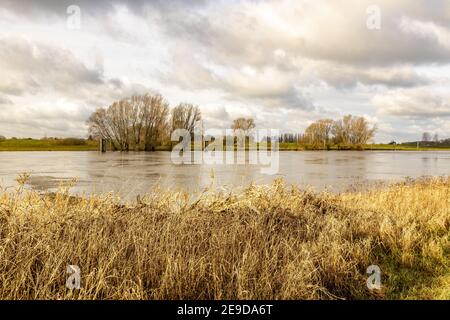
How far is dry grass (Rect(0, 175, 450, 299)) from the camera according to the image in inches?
163

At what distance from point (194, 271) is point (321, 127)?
81335 mm

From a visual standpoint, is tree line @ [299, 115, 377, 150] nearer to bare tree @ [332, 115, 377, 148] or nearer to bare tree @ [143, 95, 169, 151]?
bare tree @ [332, 115, 377, 148]

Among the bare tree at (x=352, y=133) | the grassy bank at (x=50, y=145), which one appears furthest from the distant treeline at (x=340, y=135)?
the grassy bank at (x=50, y=145)

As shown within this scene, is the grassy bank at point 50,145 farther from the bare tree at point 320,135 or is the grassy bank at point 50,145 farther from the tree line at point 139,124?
the bare tree at point 320,135

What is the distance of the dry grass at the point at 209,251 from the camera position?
414 centimetres

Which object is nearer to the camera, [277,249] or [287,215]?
[277,249]

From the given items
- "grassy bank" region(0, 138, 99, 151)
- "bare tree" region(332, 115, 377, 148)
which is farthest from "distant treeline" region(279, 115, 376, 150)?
"grassy bank" region(0, 138, 99, 151)

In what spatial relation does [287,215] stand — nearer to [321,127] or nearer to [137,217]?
[137,217]

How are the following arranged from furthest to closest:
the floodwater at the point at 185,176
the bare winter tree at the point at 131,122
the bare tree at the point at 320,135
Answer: the bare tree at the point at 320,135, the bare winter tree at the point at 131,122, the floodwater at the point at 185,176

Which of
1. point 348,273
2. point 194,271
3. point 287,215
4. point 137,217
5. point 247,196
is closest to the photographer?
point 194,271

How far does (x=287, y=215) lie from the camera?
22.5ft

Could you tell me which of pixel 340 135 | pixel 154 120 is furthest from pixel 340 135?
pixel 154 120

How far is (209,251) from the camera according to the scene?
189 inches
